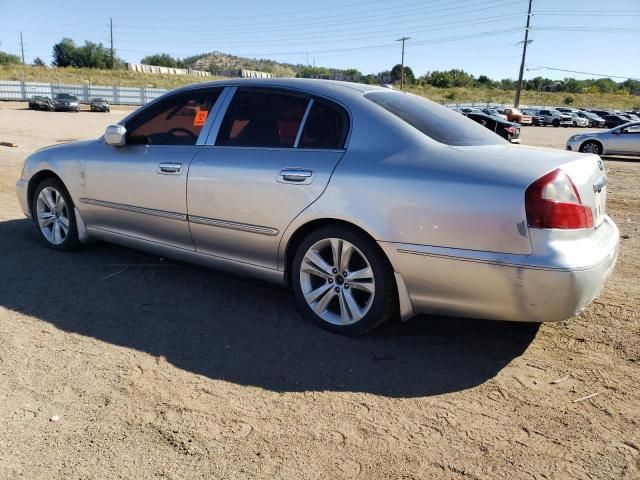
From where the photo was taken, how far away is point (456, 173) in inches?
119

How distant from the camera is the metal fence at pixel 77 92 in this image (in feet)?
161

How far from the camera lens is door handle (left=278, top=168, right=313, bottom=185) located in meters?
3.47

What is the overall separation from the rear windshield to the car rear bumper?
798 mm

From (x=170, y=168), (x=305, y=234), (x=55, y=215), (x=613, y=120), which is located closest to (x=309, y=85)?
(x=305, y=234)

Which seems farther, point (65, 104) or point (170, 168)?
point (65, 104)

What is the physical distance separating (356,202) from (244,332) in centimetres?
113

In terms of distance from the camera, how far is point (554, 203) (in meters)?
2.87

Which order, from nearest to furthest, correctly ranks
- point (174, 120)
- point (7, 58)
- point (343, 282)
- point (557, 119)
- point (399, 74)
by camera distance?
point (343, 282), point (174, 120), point (557, 119), point (7, 58), point (399, 74)

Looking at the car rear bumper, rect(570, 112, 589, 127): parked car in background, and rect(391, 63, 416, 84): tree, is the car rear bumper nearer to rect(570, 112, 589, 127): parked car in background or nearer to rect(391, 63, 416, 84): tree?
rect(570, 112, 589, 127): parked car in background

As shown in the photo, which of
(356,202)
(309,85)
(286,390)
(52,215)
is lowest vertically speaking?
(286,390)

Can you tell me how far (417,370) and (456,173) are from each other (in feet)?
3.73

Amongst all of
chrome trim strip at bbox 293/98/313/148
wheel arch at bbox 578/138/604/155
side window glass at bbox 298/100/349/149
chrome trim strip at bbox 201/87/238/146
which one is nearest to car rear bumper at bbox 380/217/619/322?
side window glass at bbox 298/100/349/149

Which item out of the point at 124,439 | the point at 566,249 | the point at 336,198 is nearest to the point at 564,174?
the point at 566,249

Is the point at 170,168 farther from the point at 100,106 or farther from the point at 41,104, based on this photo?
the point at 100,106
